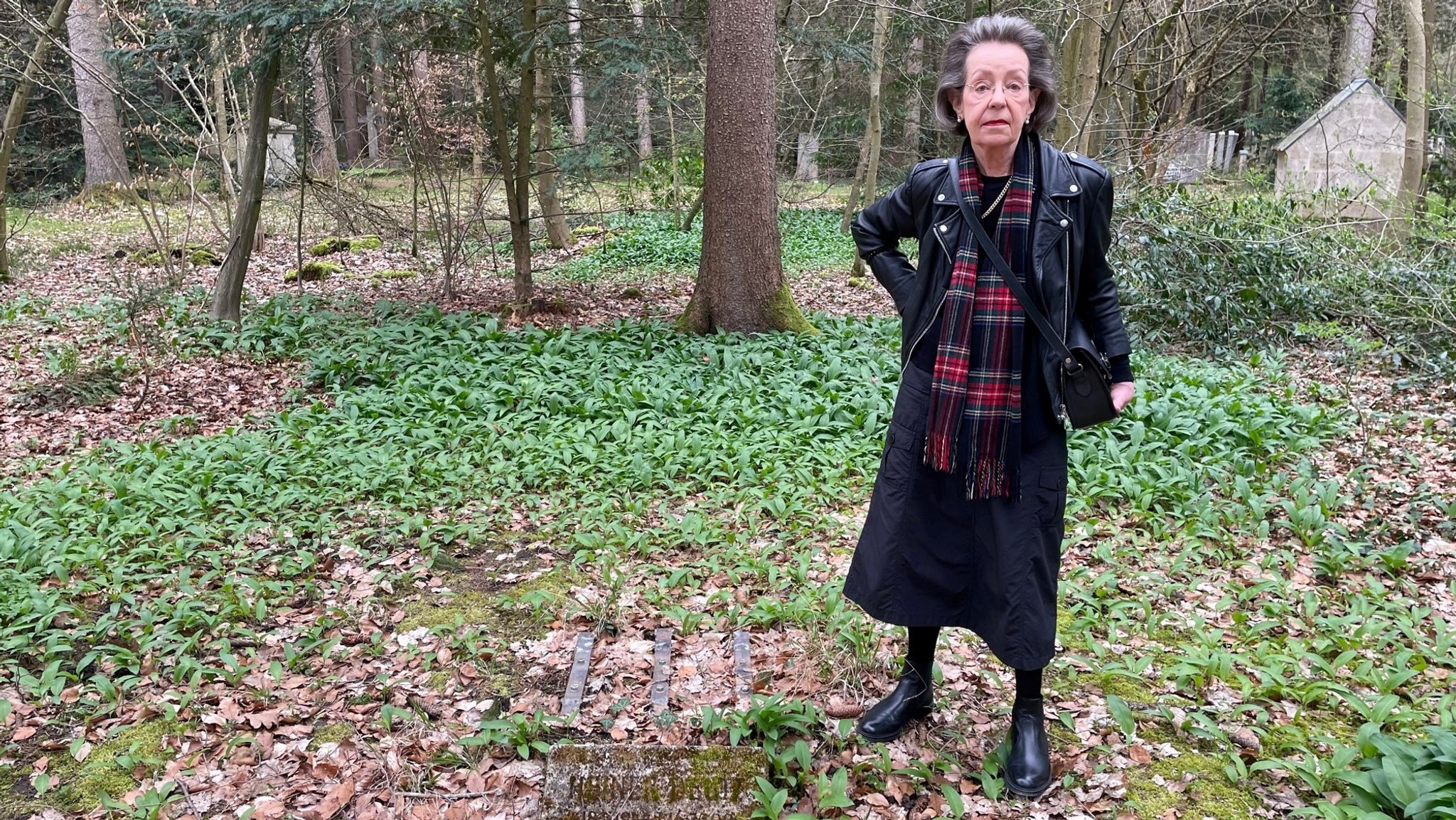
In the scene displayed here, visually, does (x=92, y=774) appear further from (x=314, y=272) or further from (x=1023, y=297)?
(x=314, y=272)

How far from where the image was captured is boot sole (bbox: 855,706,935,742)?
3137mm

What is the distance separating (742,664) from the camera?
373cm

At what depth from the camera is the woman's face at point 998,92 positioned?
8.15ft

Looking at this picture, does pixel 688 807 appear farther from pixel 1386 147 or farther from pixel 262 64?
pixel 1386 147

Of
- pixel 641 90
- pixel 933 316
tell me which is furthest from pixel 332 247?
pixel 933 316

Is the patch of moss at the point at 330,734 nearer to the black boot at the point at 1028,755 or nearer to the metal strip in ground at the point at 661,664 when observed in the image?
the metal strip in ground at the point at 661,664

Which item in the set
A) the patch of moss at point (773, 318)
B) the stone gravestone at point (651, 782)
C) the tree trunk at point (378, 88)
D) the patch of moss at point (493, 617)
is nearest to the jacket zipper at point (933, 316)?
the stone gravestone at point (651, 782)

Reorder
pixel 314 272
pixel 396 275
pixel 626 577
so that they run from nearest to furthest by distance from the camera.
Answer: pixel 626 577
pixel 396 275
pixel 314 272

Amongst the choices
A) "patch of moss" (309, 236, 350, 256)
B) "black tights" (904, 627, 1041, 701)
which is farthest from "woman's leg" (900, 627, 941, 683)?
"patch of moss" (309, 236, 350, 256)

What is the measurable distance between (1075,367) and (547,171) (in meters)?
8.04

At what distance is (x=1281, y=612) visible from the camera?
4.04 m

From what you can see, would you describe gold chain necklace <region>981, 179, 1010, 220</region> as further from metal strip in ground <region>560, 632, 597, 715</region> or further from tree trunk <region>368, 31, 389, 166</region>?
tree trunk <region>368, 31, 389, 166</region>

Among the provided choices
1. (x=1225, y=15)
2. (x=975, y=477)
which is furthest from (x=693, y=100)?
(x=975, y=477)

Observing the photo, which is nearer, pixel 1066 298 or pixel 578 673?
pixel 1066 298
